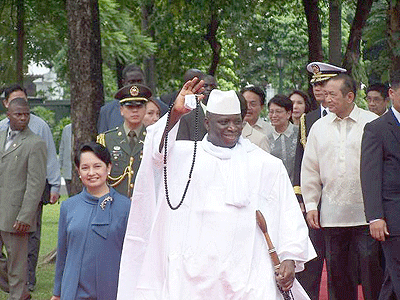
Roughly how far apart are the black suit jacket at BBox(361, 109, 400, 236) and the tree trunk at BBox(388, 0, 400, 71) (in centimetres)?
332

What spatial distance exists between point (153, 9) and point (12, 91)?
17.1 metres

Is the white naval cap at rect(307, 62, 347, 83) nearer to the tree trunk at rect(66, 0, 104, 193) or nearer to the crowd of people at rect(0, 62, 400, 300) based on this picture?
the crowd of people at rect(0, 62, 400, 300)

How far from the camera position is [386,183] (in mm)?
9531

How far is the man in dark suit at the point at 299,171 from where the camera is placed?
10.9 metres

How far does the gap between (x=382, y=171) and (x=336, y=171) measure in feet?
2.45

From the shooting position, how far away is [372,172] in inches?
374

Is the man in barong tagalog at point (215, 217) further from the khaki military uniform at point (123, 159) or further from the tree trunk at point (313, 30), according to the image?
the tree trunk at point (313, 30)

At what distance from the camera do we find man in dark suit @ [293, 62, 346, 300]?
10.9m

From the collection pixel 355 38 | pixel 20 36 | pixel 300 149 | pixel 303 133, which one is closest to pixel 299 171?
pixel 300 149

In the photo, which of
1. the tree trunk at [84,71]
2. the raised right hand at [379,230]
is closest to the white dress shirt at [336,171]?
the raised right hand at [379,230]

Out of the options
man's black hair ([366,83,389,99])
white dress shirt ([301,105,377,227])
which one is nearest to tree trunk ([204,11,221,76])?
man's black hair ([366,83,389,99])

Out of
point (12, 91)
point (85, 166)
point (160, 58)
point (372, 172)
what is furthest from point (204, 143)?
point (160, 58)

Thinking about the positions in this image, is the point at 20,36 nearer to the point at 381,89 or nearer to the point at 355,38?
the point at 355,38

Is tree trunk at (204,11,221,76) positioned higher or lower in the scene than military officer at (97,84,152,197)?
higher
